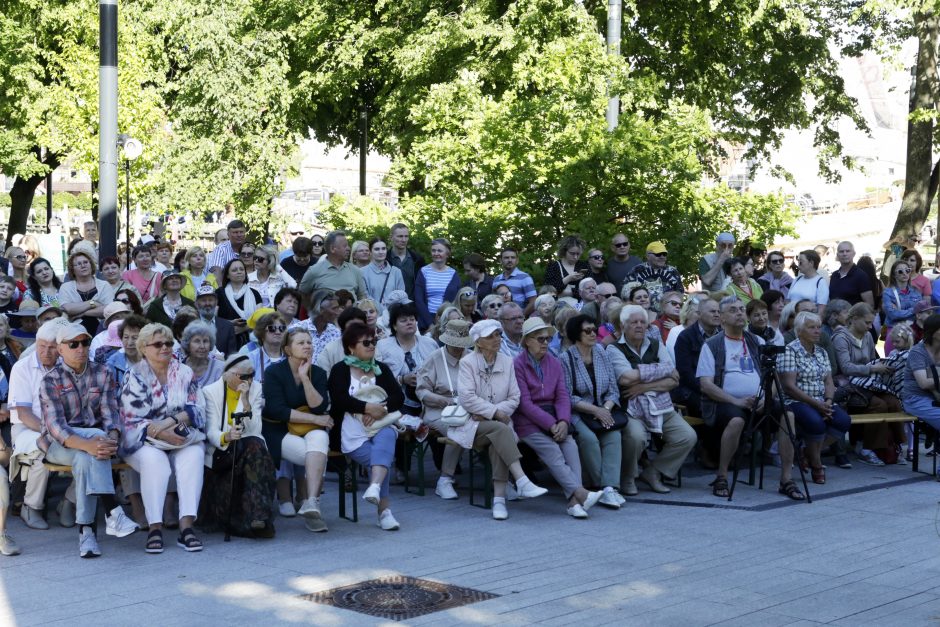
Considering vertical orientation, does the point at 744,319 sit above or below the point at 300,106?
below

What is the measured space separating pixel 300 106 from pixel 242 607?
974 inches

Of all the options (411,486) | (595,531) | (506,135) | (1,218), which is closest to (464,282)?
(506,135)

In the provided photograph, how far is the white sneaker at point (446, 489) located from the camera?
1049 centimetres

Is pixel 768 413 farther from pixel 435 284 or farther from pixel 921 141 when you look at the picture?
pixel 921 141

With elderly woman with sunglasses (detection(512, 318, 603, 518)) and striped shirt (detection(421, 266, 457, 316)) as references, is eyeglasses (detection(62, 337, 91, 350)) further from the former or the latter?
striped shirt (detection(421, 266, 457, 316))

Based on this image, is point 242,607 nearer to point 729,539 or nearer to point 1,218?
point 729,539

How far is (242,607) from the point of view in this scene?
7078 millimetres

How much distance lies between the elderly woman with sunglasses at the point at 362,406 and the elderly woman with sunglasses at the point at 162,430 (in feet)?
3.68

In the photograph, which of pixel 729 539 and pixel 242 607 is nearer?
pixel 242 607

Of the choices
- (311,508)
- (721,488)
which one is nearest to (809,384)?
(721,488)

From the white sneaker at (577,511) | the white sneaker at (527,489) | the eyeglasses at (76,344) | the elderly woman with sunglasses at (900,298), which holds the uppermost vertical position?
the elderly woman with sunglasses at (900,298)

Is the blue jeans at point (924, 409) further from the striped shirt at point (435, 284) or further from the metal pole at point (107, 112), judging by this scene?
the metal pole at point (107, 112)

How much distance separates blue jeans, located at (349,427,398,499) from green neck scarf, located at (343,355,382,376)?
468 mm

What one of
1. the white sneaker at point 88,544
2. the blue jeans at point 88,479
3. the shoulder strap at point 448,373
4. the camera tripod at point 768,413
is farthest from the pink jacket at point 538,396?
the white sneaker at point 88,544
